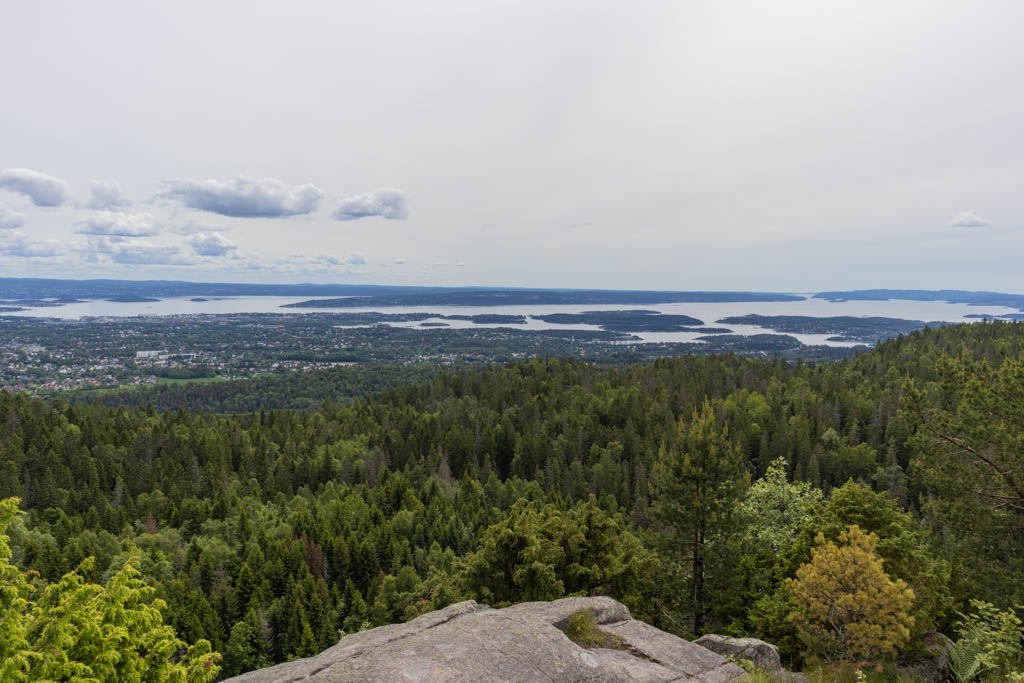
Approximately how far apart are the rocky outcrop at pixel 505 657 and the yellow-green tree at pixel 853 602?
20.6 feet

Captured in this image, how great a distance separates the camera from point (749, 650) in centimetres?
1884

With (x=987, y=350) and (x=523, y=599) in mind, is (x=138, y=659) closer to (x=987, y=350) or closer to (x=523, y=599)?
(x=523, y=599)

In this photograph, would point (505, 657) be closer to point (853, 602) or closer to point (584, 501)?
point (853, 602)

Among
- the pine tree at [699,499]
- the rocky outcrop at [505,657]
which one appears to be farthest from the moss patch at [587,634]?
the pine tree at [699,499]

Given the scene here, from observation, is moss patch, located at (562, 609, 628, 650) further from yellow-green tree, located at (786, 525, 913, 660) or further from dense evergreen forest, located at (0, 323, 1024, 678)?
dense evergreen forest, located at (0, 323, 1024, 678)

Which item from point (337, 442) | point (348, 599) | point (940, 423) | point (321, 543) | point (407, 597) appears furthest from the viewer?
point (337, 442)

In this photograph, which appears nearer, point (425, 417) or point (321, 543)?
point (321, 543)

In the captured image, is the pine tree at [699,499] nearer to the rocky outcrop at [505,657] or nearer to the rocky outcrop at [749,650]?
the rocky outcrop at [749,650]

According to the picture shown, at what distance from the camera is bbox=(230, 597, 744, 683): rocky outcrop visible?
13.5 meters

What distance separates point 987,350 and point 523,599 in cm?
16549

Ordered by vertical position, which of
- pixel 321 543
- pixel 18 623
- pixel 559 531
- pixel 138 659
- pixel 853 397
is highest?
pixel 18 623

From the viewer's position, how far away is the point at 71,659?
12312mm

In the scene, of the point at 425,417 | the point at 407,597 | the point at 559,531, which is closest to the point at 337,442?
the point at 425,417

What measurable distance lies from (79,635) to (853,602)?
24475 millimetres
